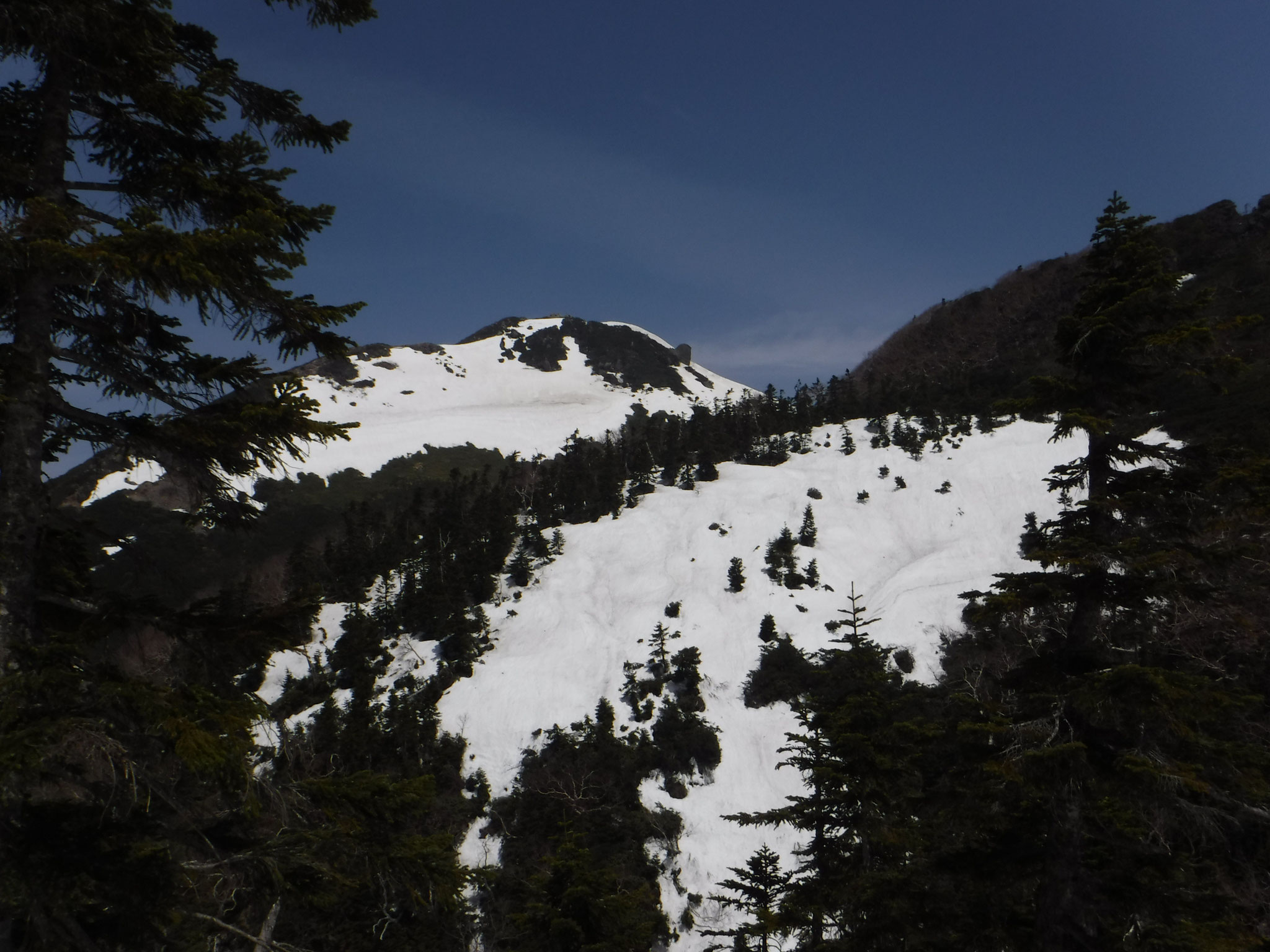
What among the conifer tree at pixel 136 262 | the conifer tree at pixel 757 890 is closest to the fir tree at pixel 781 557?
the conifer tree at pixel 757 890

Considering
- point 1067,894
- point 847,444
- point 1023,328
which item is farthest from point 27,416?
point 1023,328

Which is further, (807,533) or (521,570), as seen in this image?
(807,533)

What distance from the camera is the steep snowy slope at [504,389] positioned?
98.6m

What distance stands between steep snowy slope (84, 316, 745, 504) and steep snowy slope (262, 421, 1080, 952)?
4324cm

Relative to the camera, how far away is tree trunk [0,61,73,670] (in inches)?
172

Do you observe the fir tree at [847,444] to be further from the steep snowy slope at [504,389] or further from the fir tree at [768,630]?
the steep snowy slope at [504,389]

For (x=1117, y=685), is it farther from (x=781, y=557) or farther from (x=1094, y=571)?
(x=781, y=557)

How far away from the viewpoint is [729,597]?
50500 millimetres

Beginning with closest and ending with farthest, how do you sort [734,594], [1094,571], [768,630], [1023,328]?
[1094,571], [768,630], [734,594], [1023,328]

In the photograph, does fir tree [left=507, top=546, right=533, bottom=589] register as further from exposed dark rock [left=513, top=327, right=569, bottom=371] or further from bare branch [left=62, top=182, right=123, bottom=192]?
exposed dark rock [left=513, top=327, right=569, bottom=371]

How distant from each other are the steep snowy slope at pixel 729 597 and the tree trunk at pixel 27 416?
101ft

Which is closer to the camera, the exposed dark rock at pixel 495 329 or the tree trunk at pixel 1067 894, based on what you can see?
the tree trunk at pixel 1067 894

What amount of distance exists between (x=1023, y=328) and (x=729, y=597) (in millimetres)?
84263

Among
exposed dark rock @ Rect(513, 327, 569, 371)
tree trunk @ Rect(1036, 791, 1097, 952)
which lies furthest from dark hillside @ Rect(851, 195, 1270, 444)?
exposed dark rock @ Rect(513, 327, 569, 371)
